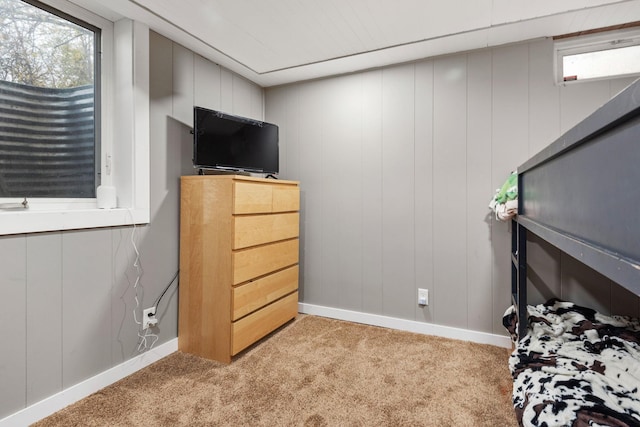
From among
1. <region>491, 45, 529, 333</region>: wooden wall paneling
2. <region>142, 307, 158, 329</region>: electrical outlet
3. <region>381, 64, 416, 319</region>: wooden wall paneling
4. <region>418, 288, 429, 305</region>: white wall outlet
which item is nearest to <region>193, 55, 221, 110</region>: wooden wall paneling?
<region>381, 64, 416, 319</region>: wooden wall paneling

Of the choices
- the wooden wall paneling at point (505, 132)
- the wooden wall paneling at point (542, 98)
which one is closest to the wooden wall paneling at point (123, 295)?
the wooden wall paneling at point (505, 132)

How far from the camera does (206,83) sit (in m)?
2.34

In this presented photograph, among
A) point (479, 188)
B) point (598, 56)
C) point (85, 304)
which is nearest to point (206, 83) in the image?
point (85, 304)

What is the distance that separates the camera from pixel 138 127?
1.85 metres

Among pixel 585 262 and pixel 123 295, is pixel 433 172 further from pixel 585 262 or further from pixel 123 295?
pixel 123 295

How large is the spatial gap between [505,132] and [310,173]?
146cm

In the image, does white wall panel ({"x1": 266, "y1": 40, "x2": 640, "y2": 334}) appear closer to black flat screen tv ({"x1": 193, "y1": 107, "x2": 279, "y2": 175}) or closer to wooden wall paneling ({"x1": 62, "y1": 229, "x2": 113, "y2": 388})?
black flat screen tv ({"x1": 193, "y1": 107, "x2": 279, "y2": 175})

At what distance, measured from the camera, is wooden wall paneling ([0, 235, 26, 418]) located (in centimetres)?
134

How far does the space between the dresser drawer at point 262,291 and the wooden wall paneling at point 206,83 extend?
4.31 ft

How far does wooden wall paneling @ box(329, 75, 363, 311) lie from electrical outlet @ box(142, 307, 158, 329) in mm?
1369

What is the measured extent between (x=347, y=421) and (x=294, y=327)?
112cm

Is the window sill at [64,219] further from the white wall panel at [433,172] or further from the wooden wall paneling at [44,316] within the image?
the white wall panel at [433,172]

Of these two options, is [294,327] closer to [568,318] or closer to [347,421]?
[347,421]

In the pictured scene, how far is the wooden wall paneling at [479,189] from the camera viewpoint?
218cm
